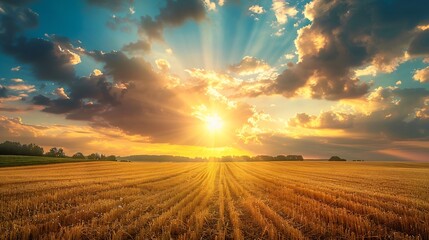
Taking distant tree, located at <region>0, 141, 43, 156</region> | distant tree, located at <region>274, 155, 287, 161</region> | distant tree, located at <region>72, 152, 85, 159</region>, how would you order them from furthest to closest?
distant tree, located at <region>274, 155, 287, 161</region> → distant tree, located at <region>72, 152, 85, 159</region> → distant tree, located at <region>0, 141, 43, 156</region>

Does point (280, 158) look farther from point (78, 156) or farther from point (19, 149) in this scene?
point (19, 149)

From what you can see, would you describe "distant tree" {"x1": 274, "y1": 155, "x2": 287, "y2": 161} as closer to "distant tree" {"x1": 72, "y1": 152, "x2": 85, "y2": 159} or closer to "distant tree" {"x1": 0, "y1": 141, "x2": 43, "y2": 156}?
"distant tree" {"x1": 72, "y1": 152, "x2": 85, "y2": 159}

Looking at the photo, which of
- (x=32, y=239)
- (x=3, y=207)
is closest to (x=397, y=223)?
(x=32, y=239)

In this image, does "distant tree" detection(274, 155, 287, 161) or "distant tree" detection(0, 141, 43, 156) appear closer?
"distant tree" detection(0, 141, 43, 156)

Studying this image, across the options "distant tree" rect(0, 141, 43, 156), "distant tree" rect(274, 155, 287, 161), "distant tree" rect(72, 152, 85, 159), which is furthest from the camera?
"distant tree" rect(274, 155, 287, 161)

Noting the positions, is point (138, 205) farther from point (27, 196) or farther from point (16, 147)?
point (16, 147)

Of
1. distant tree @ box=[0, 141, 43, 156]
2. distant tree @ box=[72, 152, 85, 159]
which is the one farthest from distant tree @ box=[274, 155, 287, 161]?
distant tree @ box=[0, 141, 43, 156]

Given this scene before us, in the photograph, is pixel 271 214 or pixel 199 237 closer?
pixel 199 237

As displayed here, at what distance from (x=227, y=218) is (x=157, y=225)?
287 centimetres

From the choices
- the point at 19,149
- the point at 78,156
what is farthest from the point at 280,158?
the point at 19,149

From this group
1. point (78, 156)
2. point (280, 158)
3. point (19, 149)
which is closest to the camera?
point (19, 149)

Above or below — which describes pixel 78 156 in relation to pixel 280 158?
below

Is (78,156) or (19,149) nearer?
(19,149)

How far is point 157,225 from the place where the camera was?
8.34m
